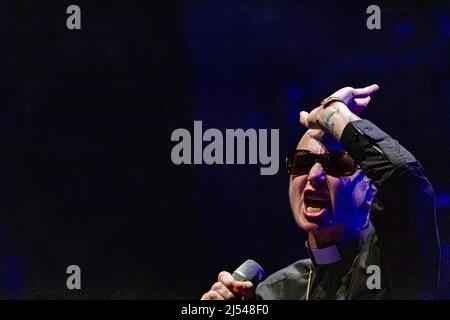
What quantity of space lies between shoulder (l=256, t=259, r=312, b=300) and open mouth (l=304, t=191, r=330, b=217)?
0.28 meters

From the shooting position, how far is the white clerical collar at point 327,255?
A: 2887 mm

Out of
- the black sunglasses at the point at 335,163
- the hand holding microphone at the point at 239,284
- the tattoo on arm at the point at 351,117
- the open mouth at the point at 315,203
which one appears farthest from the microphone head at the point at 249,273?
the tattoo on arm at the point at 351,117

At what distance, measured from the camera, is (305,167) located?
294 centimetres

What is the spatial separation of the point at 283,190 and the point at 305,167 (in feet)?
1.19

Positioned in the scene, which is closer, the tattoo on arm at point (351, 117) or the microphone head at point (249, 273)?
the tattoo on arm at point (351, 117)

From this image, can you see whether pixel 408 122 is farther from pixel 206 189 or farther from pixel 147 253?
pixel 147 253

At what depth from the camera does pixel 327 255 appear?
2.90 m

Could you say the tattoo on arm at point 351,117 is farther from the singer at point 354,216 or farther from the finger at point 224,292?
the finger at point 224,292

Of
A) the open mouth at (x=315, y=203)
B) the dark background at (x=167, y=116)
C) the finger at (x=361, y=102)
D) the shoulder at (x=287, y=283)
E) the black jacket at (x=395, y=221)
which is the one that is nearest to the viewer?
the black jacket at (x=395, y=221)

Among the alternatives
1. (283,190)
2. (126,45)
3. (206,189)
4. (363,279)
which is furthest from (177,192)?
(363,279)

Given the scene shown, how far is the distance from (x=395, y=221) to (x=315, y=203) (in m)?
0.48

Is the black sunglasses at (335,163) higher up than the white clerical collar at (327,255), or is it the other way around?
the black sunglasses at (335,163)

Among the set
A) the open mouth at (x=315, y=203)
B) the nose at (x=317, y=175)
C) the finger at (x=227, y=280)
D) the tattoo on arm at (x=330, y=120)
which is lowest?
the finger at (x=227, y=280)

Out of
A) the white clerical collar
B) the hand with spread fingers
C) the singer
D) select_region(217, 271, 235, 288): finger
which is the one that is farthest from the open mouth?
select_region(217, 271, 235, 288): finger
